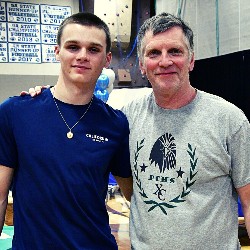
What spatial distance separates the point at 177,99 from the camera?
5.25 feet

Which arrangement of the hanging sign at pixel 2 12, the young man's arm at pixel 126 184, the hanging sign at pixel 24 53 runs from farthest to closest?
the hanging sign at pixel 24 53
the hanging sign at pixel 2 12
the young man's arm at pixel 126 184

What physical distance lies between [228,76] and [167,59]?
381 centimetres

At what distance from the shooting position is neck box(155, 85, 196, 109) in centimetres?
160

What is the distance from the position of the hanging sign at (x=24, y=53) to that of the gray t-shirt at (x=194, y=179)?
4445mm

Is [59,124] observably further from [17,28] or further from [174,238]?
[17,28]

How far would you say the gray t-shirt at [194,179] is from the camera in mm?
1478

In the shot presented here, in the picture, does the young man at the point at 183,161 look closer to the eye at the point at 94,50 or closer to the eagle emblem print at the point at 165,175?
the eagle emblem print at the point at 165,175

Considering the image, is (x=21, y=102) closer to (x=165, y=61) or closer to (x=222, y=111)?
(x=165, y=61)

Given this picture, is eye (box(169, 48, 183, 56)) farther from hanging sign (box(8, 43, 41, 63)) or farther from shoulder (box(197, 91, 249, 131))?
hanging sign (box(8, 43, 41, 63))

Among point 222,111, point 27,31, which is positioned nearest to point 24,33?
point 27,31

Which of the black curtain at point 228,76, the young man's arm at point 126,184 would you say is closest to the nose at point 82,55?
the young man's arm at point 126,184

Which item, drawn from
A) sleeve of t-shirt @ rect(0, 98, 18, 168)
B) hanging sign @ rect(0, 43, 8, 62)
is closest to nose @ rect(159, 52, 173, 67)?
sleeve of t-shirt @ rect(0, 98, 18, 168)

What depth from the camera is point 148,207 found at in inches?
60.1

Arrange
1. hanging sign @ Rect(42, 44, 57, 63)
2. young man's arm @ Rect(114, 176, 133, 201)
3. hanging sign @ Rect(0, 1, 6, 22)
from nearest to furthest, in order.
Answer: young man's arm @ Rect(114, 176, 133, 201)
hanging sign @ Rect(0, 1, 6, 22)
hanging sign @ Rect(42, 44, 57, 63)
